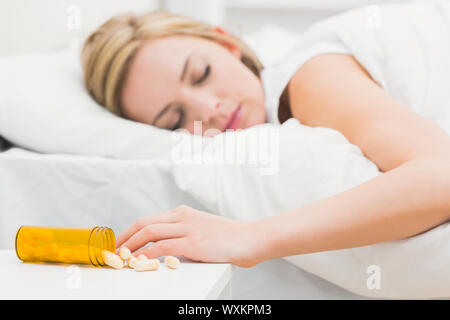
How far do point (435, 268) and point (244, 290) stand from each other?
0.92ft

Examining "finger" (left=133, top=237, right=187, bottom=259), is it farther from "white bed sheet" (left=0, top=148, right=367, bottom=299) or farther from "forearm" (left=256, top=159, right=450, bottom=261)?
"white bed sheet" (left=0, top=148, right=367, bottom=299)

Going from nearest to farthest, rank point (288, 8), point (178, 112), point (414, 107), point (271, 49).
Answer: point (414, 107)
point (178, 112)
point (271, 49)
point (288, 8)

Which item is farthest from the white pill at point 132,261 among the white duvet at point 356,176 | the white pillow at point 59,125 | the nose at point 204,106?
the nose at point 204,106

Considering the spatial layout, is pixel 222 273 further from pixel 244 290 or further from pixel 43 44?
pixel 43 44

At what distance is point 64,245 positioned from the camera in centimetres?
56

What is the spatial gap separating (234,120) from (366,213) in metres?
0.46

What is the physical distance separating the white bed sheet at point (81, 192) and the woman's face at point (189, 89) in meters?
0.20

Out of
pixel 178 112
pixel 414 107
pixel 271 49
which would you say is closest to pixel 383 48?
pixel 414 107

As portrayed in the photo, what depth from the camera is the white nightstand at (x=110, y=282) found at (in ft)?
1.52

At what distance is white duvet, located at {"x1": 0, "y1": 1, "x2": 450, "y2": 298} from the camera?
728 millimetres

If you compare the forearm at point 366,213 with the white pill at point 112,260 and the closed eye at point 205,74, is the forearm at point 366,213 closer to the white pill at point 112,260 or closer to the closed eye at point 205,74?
the white pill at point 112,260

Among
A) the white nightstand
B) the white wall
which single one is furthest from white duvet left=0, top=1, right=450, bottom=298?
the white nightstand
